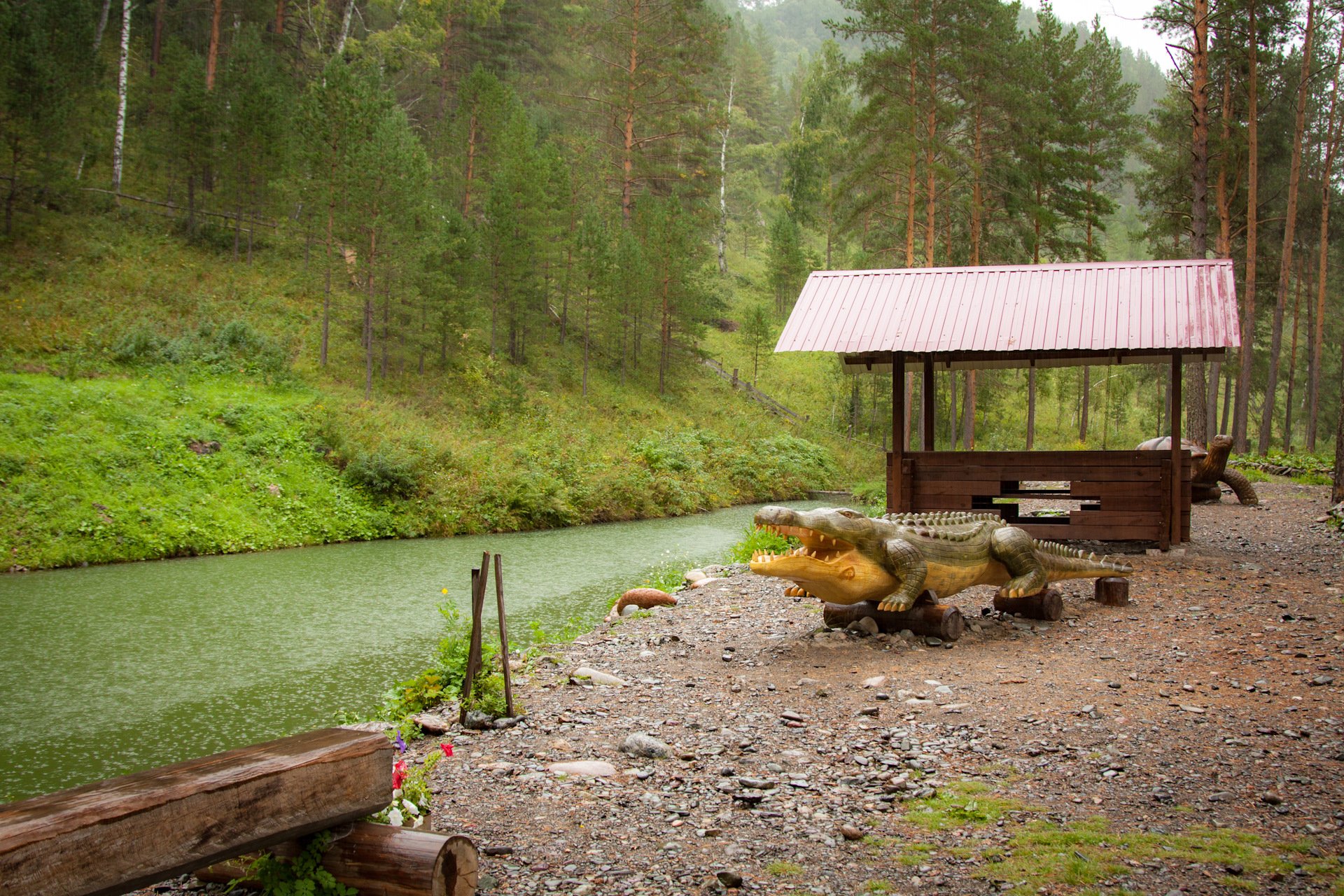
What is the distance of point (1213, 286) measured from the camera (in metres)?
10.2

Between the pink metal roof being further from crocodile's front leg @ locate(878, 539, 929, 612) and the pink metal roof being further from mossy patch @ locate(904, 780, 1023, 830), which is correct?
mossy patch @ locate(904, 780, 1023, 830)

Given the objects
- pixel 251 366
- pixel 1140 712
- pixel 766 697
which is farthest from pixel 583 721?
pixel 251 366

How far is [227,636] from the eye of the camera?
347 inches

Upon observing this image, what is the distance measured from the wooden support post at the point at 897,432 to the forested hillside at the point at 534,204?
9.25 meters

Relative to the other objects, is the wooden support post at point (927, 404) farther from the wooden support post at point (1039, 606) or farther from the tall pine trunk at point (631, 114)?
the tall pine trunk at point (631, 114)

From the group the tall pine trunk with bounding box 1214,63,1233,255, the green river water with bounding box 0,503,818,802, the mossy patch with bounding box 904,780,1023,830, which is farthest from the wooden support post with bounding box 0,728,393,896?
the tall pine trunk with bounding box 1214,63,1233,255

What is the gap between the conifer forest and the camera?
2086 cm

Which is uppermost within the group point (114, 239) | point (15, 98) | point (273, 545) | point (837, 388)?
point (15, 98)

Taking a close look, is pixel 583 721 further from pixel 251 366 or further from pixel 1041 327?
pixel 251 366

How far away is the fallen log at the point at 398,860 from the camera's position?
2.91 m

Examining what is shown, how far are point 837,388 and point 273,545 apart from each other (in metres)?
26.2

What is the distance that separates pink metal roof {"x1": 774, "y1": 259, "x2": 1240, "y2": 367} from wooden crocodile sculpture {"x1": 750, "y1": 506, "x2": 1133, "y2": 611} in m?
3.07

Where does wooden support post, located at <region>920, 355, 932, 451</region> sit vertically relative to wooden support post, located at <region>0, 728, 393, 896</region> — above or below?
above

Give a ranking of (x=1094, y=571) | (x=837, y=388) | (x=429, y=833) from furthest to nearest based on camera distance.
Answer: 1. (x=837, y=388)
2. (x=1094, y=571)
3. (x=429, y=833)
